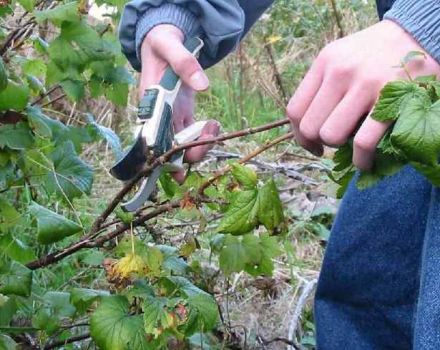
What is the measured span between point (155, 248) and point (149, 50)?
273 mm

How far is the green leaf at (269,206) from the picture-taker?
1095mm

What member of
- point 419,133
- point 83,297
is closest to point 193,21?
point 83,297

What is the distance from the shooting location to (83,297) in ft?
4.28

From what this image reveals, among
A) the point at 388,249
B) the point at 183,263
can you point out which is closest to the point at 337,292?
the point at 388,249

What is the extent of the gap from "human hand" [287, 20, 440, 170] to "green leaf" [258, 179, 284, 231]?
0.18 metres

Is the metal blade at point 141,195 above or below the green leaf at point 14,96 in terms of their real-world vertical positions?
below

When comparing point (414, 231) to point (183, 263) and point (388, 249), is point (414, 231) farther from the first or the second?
point (183, 263)

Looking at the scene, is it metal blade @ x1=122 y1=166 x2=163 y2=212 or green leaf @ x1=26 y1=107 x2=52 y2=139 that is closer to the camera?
metal blade @ x1=122 y1=166 x2=163 y2=212

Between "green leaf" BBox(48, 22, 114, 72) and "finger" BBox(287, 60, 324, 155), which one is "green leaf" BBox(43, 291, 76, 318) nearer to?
"green leaf" BBox(48, 22, 114, 72)

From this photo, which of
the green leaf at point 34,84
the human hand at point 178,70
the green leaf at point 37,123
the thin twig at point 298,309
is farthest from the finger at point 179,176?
the thin twig at point 298,309

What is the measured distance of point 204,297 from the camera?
4.11 ft

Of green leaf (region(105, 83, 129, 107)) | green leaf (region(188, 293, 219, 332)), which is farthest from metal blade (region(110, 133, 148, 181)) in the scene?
green leaf (region(105, 83, 129, 107))

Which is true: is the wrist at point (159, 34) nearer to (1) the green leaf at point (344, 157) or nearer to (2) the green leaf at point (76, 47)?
(2) the green leaf at point (76, 47)

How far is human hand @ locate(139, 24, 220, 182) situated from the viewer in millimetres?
1132
